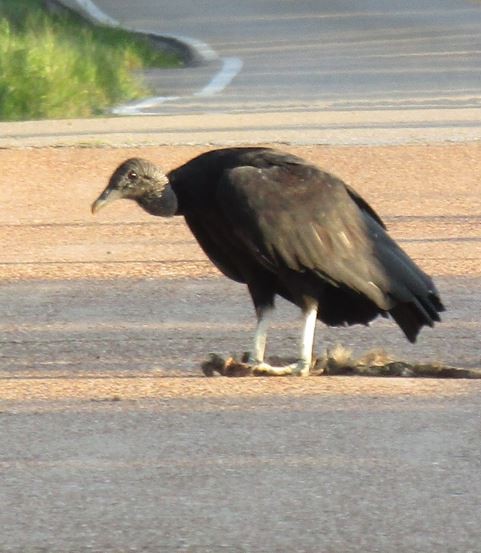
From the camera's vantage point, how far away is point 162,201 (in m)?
6.49

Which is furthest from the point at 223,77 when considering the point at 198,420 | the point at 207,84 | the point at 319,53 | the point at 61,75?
the point at 198,420

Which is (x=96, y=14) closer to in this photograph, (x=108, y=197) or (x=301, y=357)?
(x=108, y=197)

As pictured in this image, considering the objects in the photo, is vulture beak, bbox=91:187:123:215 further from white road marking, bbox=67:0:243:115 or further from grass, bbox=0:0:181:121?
white road marking, bbox=67:0:243:115

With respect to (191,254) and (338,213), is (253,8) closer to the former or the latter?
(191,254)

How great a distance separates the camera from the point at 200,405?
6227mm

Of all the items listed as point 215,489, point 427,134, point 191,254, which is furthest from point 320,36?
point 215,489

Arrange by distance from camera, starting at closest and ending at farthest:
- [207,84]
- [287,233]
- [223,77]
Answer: [287,233] → [207,84] → [223,77]

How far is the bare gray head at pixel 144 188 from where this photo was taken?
6484 mm

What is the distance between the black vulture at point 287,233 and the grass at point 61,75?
10.2 metres

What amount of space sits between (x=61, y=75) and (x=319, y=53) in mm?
7852

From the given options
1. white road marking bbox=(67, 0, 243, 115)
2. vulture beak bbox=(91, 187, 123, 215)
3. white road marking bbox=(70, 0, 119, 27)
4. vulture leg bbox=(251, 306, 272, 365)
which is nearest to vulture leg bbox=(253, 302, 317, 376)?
vulture leg bbox=(251, 306, 272, 365)

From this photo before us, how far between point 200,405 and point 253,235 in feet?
2.19

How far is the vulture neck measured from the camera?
646 centimetres

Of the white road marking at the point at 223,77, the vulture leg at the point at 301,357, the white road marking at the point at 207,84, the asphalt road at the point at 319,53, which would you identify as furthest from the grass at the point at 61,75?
the vulture leg at the point at 301,357
